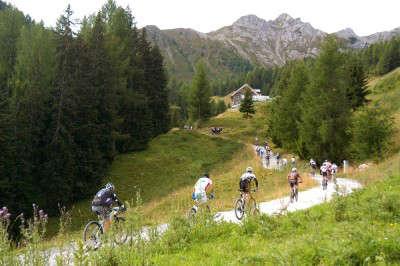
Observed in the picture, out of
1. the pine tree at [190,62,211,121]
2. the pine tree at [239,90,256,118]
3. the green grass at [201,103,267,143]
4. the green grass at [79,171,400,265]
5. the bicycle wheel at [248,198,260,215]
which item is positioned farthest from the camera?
the pine tree at [239,90,256,118]

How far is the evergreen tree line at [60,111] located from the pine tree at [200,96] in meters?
21.9

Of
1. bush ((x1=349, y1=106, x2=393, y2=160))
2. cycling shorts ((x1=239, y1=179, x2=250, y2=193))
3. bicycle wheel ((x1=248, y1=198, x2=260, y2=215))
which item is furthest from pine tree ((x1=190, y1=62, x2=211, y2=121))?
cycling shorts ((x1=239, y1=179, x2=250, y2=193))

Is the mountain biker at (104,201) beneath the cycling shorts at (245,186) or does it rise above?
above

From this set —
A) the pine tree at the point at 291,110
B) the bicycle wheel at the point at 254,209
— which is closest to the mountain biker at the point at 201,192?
the bicycle wheel at the point at 254,209

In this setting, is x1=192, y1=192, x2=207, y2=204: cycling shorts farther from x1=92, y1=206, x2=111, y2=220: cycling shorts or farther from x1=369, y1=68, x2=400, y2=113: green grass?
x1=369, y1=68, x2=400, y2=113: green grass

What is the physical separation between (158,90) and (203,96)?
13.4m

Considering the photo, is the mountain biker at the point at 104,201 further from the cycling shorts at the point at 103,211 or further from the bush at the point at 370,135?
the bush at the point at 370,135

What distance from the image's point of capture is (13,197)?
2870 centimetres

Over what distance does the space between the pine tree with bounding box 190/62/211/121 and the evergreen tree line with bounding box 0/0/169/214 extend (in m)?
21.9

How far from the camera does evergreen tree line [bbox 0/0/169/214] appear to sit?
100 feet

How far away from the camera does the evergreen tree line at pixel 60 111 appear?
30.6 m

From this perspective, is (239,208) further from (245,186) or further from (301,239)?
(301,239)

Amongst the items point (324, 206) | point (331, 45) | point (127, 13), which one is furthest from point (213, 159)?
point (324, 206)

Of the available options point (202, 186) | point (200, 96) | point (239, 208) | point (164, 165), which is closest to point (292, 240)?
point (202, 186)
